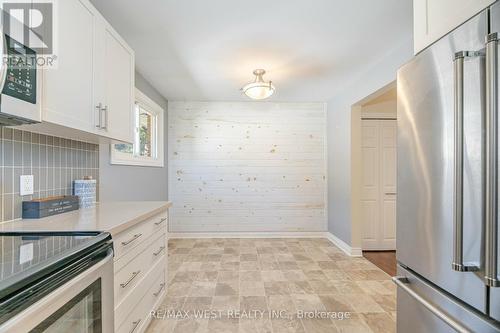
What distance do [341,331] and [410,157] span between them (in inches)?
58.9

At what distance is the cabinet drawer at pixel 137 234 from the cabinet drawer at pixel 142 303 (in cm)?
30

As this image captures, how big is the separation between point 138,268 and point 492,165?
6.16 feet

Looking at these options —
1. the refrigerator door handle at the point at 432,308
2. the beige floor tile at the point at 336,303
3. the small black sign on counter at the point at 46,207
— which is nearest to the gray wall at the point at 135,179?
the small black sign on counter at the point at 46,207

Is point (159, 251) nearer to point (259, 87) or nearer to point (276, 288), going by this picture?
point (276, 288)

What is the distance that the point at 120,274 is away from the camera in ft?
4.54

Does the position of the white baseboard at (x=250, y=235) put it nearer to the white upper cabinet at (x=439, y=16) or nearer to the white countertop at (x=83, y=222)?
the white countertop at (x=83, y=222)

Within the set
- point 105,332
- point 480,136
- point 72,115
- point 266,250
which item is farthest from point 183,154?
point 480,136

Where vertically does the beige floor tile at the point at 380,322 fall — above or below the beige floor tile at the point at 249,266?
above

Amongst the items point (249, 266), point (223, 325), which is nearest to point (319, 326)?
point (223, 325)

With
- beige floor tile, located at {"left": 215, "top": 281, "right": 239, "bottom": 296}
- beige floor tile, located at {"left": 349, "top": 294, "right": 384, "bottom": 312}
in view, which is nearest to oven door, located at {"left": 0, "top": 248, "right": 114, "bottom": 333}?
beige floor tile, located at {"left": 215, "top": 281, "right": 239, "bottom": 296}

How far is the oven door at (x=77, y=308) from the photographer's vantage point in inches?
28.3

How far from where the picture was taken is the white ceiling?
1876 mm

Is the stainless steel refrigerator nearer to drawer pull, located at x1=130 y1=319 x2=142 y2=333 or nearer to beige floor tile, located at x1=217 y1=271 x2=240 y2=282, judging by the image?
drawer pull, located at x1=130 y1=319 x2=142 y2=333

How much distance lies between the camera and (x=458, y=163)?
2.95ft
